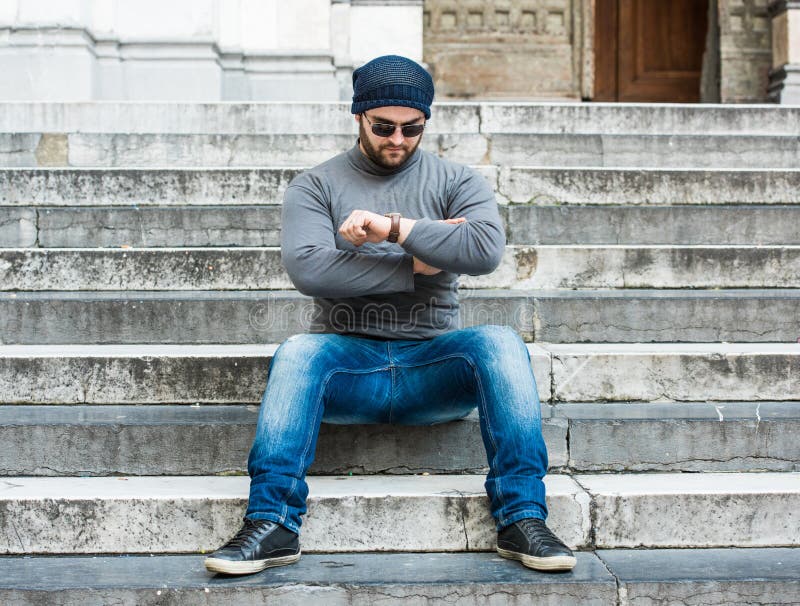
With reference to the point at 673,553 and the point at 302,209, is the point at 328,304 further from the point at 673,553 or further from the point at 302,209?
the point at 673,553

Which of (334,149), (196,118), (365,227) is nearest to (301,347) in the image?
(365,227)

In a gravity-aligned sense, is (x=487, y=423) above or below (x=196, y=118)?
below

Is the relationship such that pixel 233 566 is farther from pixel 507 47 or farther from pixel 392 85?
pixel 507 47

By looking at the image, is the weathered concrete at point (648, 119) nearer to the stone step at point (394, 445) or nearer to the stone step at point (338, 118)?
the stone step at point (338, 118)

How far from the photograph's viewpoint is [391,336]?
2736mm

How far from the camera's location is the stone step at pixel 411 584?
225 cm

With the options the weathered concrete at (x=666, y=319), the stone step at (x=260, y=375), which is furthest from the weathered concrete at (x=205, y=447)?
the weathered concrete at (x=666, y=319)

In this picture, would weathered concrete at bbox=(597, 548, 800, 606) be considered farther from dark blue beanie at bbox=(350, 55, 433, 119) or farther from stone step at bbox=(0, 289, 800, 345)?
dark blue beanie at bbox=(350, 55, 433, 119)

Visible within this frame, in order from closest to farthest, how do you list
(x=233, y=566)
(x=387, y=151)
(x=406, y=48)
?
1. (x=233, y=566)
2. (x=387, y=151)
3. (x=406, y=48)

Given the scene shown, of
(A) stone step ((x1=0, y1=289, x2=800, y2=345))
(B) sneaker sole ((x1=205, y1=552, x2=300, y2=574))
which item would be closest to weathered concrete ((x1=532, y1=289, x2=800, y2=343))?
(A) stone step ((x1=0, y1=289, x2=800, y2=345))

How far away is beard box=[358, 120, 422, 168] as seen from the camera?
2.72 metres

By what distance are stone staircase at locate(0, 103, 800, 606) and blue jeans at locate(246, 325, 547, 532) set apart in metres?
0.16

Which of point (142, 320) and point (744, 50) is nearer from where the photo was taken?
point (142, 320)

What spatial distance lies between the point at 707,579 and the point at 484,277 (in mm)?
1721
